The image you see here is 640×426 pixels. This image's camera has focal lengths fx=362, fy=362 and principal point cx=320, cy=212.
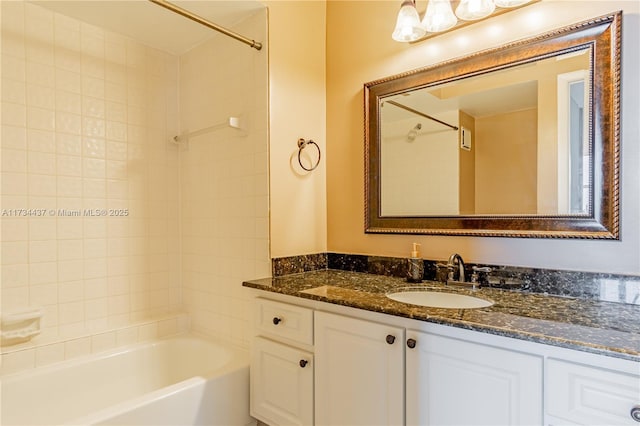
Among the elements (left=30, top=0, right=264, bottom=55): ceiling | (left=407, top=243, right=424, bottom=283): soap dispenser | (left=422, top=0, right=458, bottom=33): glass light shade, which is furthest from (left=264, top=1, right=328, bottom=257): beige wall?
(left=422, top=0, right=458, bottom=33): glass light shade

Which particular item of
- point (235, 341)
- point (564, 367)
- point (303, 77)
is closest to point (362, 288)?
point (564, 367)

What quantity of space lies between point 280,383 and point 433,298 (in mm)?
754

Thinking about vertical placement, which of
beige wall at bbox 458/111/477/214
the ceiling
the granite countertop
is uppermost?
the ceiling

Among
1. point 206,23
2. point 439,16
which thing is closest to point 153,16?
point 206,23

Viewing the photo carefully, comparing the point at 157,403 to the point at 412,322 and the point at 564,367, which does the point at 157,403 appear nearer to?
the point at 412,322

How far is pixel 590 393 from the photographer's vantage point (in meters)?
0.86

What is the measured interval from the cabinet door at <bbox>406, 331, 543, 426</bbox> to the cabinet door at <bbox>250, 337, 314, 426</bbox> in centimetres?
46

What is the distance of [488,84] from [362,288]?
40.9 inches

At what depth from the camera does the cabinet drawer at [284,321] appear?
4.82 feet

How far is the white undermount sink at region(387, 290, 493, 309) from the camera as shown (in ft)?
4.72

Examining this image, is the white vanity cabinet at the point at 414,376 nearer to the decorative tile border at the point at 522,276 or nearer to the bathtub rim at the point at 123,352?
the bathtub rim at the point at 123,352

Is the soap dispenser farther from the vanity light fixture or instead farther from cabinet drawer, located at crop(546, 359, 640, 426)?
the vanity light fixture

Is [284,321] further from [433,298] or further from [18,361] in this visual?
[18,361]

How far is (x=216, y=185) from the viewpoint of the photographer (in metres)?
2.19
